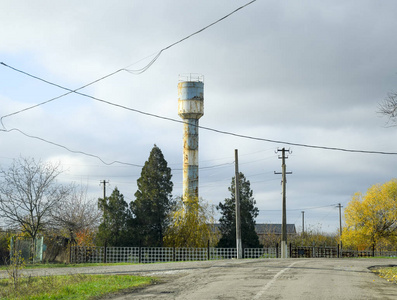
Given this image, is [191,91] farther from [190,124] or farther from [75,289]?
[75,289]

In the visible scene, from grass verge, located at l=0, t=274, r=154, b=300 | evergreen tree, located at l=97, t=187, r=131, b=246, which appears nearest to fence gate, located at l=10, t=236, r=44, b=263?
evergreen tree, located at l=97, t=187, r=131, b=246

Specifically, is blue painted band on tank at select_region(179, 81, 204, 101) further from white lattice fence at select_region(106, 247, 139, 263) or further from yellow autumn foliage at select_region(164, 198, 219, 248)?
white lattice fence at select_region(106, 247, 139, 263)

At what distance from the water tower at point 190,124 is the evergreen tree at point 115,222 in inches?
287

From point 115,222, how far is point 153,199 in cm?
382

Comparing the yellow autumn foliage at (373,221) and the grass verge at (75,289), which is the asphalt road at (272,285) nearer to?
the grass verge at (75,289)

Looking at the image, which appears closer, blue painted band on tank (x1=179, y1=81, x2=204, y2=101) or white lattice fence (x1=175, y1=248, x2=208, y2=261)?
white lattice fence (x1=175, y1=248, x2=208, y2=261)

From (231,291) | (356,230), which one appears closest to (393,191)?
(356,230)

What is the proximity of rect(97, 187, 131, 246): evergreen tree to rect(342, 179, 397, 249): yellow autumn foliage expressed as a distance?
92.1 feet

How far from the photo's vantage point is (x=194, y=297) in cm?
1300

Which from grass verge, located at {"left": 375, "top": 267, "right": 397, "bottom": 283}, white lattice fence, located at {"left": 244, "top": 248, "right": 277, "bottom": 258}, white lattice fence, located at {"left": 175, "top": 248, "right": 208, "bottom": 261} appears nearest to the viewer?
grass verge, located at {"left": 375, "top": 267, "right": 397, "bottom": 283}

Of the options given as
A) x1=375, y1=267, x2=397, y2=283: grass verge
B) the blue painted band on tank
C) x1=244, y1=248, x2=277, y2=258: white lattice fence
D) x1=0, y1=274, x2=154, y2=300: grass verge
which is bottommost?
x1=244, y1=248, x2=277, y2=258: white lattice fence

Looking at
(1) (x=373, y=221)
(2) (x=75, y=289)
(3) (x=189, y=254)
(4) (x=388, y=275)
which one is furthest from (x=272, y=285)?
(1) (x=373, y=221)

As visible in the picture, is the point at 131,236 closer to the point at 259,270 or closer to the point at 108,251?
the point at 108,251

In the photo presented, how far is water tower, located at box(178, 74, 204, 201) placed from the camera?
51.6 m
